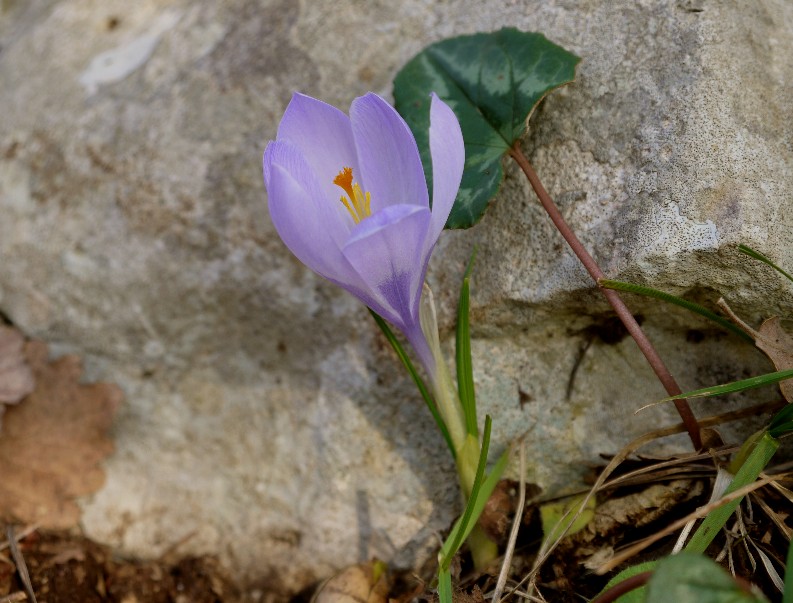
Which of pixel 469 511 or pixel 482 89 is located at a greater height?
pixel 482 89

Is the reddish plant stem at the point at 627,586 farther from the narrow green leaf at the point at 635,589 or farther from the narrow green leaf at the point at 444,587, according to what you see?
the narrow green leaf at the point at 444,587

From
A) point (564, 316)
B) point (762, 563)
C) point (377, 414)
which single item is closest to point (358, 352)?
point (377, 414)

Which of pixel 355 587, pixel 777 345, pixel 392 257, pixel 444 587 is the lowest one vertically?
pixel 355 587

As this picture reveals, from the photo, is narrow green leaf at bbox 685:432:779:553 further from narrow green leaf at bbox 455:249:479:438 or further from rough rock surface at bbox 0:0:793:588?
narrow green leaf at bbox 455:249:479:438

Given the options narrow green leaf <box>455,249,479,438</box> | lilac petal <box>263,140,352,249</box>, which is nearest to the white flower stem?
narrow green leaf <box>455,249,479,438</box>

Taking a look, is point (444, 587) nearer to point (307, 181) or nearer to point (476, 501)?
point (476, 501)

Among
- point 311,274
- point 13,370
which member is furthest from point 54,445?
point 311,274
